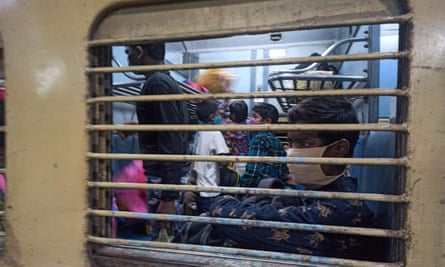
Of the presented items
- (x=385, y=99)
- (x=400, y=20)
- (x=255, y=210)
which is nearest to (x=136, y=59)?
(x=255, y=210)

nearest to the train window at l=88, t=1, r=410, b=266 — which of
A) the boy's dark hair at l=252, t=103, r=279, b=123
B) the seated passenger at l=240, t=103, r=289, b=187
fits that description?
the seated passenger at l=240, t=103, r=289, b=187

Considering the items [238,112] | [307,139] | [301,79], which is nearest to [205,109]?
[238,112]

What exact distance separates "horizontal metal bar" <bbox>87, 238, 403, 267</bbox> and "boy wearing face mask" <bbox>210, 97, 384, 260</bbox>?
13 centimetres

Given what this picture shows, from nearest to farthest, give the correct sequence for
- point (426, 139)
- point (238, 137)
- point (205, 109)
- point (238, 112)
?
point (426, 139) → point (205, 109) → point (238, 112) → point (238, 137)

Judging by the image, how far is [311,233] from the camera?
965 millimetres

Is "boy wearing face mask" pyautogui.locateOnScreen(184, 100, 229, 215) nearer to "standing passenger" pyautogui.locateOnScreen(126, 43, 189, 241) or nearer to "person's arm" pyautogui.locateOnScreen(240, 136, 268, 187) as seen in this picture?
"person's arm" pyautogui.locateOnScreen(240, 136, 268, 187)

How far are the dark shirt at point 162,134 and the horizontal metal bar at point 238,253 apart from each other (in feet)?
2.21

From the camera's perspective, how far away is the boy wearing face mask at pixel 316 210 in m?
0.97

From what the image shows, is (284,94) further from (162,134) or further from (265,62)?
(162,134)

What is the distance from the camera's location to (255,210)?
1027 mm

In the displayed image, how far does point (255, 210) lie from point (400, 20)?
0.62 metres

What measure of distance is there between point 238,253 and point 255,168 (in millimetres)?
1135

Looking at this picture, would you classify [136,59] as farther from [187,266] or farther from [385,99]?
[385,99]

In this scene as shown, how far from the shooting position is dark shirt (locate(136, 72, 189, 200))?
156 cm
